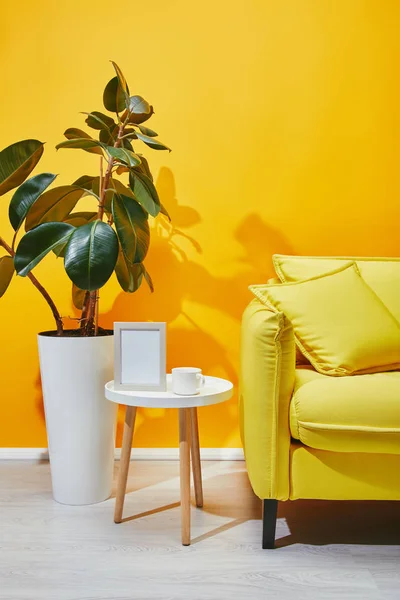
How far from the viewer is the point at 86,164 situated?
9.06ft

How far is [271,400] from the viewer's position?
1.82m

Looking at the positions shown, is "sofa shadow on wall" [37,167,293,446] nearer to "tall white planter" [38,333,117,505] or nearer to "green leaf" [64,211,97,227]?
"green leaf" [64,211,97,227]

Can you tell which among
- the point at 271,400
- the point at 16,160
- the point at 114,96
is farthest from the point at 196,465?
the point at 114,96

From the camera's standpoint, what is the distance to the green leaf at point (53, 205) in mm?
2225

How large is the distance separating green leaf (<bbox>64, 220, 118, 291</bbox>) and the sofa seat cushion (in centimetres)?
69

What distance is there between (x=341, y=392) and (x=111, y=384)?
770 millimetres

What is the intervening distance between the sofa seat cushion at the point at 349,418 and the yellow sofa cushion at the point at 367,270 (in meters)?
0.54

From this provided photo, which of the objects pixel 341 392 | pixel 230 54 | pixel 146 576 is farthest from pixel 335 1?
pixel 146 576

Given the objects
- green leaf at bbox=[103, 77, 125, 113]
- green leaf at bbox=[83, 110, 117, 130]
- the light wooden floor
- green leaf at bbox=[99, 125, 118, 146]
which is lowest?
the light wooden floor

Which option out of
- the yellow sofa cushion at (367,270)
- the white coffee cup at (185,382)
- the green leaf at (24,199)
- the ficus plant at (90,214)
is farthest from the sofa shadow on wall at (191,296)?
the white coffee cup at (185,382)

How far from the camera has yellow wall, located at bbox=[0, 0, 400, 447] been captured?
2732 mm

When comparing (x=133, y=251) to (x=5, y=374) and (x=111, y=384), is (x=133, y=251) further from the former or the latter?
(x=5, y=374)

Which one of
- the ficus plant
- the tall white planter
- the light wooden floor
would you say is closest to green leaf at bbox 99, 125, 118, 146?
the ficus plant

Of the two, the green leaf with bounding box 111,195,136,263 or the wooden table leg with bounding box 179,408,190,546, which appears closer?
the wooden table leg with bounding box 179,408,190,546
